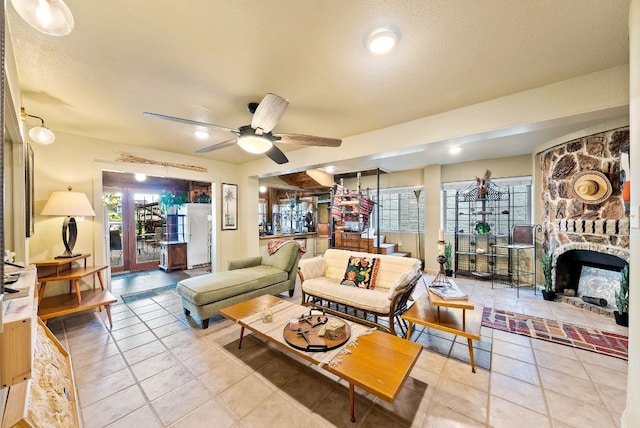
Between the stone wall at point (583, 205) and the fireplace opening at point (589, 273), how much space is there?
0.27 metres

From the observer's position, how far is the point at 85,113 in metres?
2.85

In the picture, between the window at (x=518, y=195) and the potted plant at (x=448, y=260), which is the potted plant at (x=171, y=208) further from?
the window at (x=518, y=195)

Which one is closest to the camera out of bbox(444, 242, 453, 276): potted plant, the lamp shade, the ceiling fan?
the ceiling fan

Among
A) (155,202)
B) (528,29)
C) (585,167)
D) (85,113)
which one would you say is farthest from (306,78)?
(155,202)

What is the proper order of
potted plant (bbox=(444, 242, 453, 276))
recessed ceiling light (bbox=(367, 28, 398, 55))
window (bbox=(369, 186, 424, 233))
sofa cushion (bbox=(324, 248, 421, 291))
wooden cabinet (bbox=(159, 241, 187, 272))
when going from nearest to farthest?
recessed ceiling light (bbox=(367, 28, 398, 55)) < sofa cushion (bbox=(324, 248, 421, 291)) < potted plant (bbox=(444, 242, 453, 276)) < wooden cabinet (bbox=(159, 241, 187, 272)) < window (bbox=(369, 186, 424, 233))

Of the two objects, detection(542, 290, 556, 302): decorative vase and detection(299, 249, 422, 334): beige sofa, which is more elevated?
detection(299, 249, 422, 334): beige sofa

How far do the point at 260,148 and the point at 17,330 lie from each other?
2112mm

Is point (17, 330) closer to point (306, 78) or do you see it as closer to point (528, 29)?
point (306, 78)

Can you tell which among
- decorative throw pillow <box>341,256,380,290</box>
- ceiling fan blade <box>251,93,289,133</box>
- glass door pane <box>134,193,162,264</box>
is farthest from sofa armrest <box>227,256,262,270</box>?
glass door pane <box>134,193,162,264</box>

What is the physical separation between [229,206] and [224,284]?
2612 mm

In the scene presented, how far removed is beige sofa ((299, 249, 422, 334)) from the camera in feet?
9.02

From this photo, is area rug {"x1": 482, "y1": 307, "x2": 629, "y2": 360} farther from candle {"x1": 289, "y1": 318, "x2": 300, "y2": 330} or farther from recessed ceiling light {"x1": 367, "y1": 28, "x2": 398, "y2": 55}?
recessed ceiling light {"x1": 367, "y1": 28, "x2": 398, "y2": 55}

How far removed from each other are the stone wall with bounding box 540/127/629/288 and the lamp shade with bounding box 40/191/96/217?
686cm

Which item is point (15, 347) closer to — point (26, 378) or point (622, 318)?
point (26, 378)
